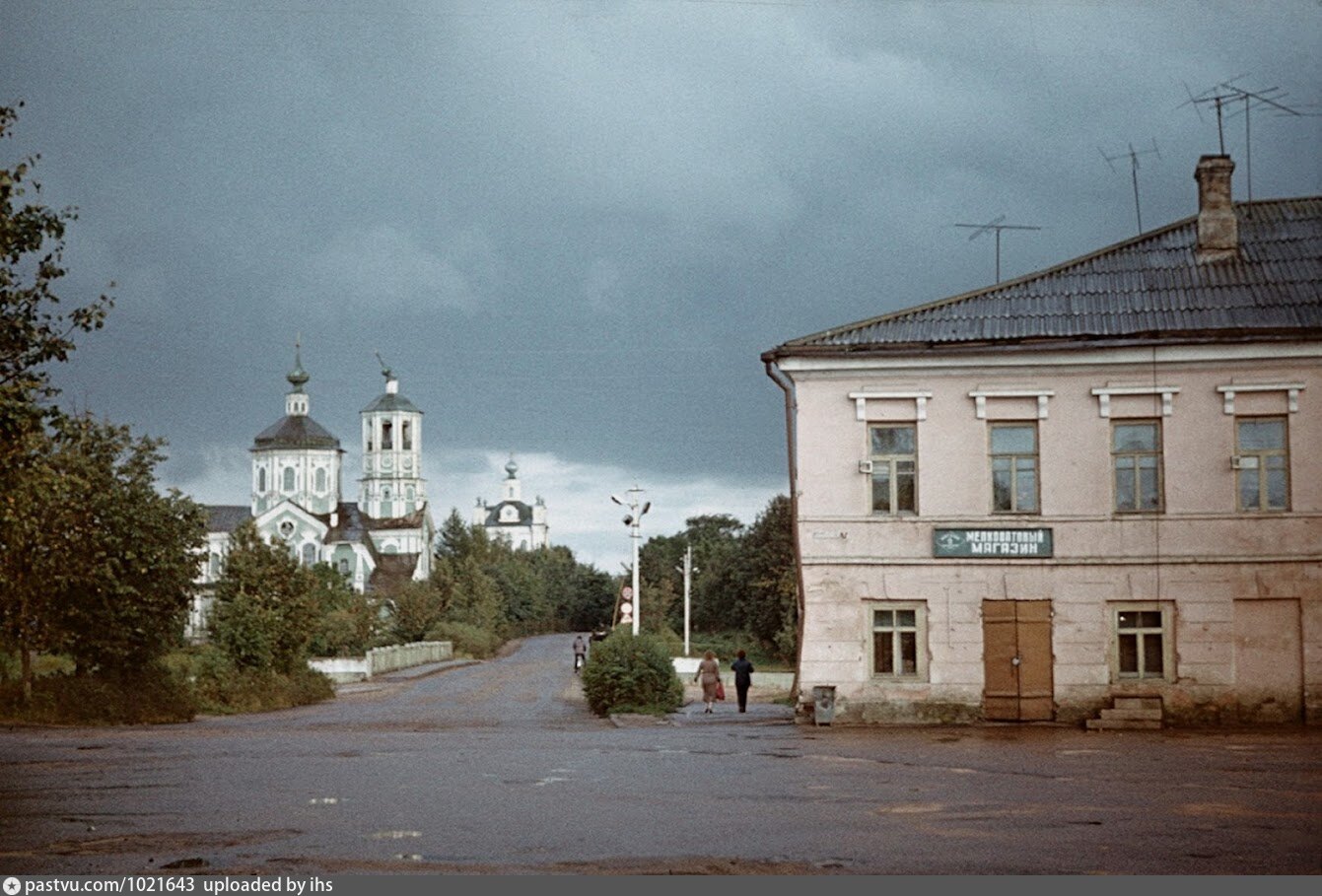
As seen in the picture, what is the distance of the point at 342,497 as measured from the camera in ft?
554

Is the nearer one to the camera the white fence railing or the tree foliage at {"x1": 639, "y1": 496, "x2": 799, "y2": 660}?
the white fence railing

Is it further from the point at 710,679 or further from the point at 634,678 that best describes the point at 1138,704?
the point at 634,678

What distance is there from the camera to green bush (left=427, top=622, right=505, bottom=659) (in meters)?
93.1

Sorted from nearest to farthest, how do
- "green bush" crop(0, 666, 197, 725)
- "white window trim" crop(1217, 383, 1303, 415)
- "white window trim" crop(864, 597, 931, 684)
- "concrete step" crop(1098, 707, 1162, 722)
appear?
"concrete step" crop(1098, 707, 1162, 722) → "white window trim" crop(1217, 383, 1303, 415) → "white window trim" crop(864, 597, 931, 684) → "green bush" crop(0, 666, 197, 725)

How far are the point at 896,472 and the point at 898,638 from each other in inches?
128

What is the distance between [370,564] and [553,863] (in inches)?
5635

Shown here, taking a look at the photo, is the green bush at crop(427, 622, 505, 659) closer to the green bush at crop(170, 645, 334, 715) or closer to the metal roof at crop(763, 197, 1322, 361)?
the green bush at crop(170, 645, 334, 715)

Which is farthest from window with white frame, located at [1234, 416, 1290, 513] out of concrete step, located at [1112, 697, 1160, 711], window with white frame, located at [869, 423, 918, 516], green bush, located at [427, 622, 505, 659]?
green bush, located at [427, 622, 505, 659]

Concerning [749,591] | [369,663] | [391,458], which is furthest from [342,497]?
[369,663]

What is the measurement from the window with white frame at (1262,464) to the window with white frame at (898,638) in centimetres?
659

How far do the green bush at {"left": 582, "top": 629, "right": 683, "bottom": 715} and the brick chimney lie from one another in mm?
14905

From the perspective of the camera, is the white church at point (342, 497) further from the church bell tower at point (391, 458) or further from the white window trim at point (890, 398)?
the white window trim at point (890, 398)

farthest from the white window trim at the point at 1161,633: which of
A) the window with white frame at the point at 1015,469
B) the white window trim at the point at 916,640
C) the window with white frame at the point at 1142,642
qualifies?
the white window trim at the point at 916,640

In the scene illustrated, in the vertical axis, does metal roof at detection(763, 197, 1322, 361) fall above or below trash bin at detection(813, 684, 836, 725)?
above
